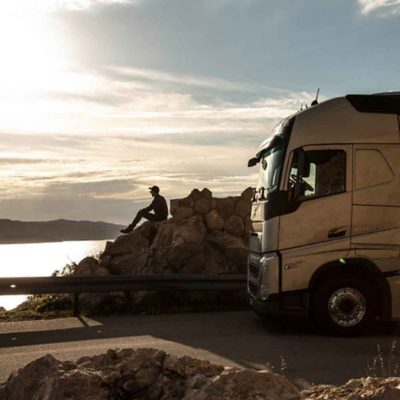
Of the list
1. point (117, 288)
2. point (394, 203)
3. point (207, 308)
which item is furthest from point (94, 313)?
point (394, 203)

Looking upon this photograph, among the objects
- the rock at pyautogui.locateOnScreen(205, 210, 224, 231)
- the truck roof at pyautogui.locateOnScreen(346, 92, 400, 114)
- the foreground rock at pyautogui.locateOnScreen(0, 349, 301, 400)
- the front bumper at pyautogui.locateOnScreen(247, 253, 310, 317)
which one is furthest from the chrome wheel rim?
the foreground rock at pyautogui.locateOnScreen(0, 349, 301, 400)

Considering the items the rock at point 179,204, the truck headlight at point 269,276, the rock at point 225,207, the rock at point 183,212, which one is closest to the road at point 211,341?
the truck headlight at point 269,276

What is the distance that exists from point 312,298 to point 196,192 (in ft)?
19.0

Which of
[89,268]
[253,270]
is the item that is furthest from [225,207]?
[253,270]

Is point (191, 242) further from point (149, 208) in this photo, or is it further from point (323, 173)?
point (323, 173)

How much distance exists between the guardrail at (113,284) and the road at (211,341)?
566 mm

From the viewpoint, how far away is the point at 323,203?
845 centimetres

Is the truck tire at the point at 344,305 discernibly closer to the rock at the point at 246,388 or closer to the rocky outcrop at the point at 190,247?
the rocky outcrop at the point at 190,247

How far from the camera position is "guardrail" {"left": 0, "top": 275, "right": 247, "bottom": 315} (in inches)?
412

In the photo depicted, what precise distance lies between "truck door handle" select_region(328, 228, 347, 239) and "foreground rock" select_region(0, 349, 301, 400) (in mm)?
5644

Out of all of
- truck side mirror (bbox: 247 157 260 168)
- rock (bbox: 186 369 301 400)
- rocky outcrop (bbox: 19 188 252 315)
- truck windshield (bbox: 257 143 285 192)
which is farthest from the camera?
rocky outcrop (bbox: 19 188 252 315)

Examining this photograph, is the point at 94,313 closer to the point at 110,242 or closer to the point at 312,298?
the point at 110,242

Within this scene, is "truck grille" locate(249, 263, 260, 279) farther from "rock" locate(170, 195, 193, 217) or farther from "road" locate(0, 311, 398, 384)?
"rock" locate(170, 195, 193, 217)

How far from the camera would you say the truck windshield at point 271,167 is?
8.75 meters
